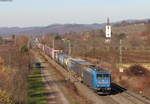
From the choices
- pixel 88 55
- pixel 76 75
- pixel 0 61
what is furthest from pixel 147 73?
pixel 88 55

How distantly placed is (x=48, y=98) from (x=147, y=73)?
27.2 m

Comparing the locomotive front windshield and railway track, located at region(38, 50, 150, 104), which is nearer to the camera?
railway track, located at region(38, 50, 150, 104)

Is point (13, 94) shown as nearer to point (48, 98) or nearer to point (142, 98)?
point (48, 98)

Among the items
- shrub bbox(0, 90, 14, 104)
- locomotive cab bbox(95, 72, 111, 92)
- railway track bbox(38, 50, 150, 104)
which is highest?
shrub bbox(0, 90, 14, 104)

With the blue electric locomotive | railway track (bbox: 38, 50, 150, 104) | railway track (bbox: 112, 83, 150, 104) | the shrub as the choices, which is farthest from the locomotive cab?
the shrub

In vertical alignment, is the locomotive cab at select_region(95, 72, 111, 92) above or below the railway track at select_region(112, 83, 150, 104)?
above

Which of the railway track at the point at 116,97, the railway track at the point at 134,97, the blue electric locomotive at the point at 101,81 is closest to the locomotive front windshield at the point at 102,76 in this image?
the blue electric locomotive at the point at 101,81

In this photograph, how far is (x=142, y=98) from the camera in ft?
127

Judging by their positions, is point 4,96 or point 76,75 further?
point 76,75

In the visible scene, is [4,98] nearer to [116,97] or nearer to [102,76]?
[102,76]

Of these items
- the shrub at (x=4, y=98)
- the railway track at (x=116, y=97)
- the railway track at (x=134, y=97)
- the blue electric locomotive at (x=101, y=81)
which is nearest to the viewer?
the shrub at (x=4, y=98)

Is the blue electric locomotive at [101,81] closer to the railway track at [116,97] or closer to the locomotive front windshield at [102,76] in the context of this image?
the locomotive front windshield at [102,76]

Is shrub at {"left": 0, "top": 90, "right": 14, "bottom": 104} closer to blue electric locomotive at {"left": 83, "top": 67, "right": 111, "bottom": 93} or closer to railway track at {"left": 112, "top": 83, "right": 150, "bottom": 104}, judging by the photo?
railway track at {"left": 112, "top": 83, "right": 150, "bottom": 104}

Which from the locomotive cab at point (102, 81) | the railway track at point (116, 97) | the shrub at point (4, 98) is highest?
the shrub at point (4, 98)
